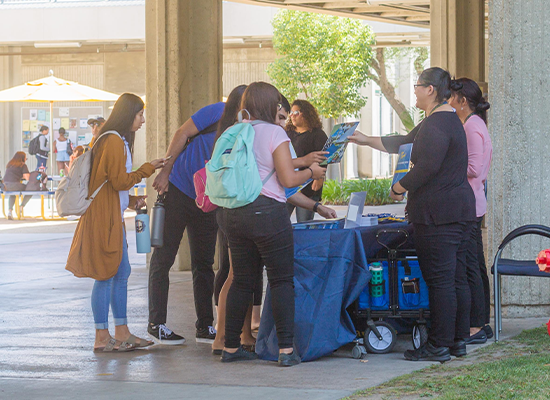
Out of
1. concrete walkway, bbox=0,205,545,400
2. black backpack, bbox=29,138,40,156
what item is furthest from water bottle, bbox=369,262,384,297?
black backpack, bbox=29,138,40,156

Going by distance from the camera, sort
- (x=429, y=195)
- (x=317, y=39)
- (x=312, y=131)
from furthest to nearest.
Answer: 1. (x=317, y=39)
2. (x=312, y=131)
3. (x=429, y=195)

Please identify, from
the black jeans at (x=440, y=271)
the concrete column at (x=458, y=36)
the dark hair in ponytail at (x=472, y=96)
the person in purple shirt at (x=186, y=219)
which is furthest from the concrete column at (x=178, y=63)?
the concrete column at (x=458, y=36)

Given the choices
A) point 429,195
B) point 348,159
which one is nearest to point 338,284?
point 429,195

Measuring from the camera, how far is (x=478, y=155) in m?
6.11

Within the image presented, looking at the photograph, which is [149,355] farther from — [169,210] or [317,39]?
[317,39]

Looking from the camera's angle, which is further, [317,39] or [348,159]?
[348,159]

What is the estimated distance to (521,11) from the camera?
6.93 meters

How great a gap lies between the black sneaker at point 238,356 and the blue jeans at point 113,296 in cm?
90

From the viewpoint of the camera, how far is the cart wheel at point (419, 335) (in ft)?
18.8

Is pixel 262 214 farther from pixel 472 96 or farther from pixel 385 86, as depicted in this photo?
pixel 385 86

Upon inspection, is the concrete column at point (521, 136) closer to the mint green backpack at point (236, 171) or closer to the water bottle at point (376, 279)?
the water bottle at point (376, 279)

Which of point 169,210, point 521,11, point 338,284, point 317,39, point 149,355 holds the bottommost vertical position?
point 149,355

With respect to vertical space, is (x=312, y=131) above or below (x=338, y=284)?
above

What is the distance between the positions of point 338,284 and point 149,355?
4.64 ft
